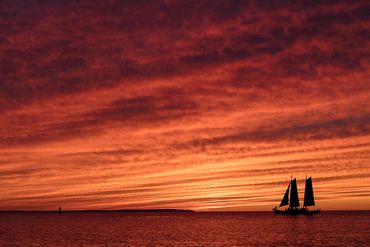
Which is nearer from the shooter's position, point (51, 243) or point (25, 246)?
point (25, 246)

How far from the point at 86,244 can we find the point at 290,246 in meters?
37.1

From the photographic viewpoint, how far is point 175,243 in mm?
93875

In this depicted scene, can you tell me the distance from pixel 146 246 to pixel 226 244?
47.7 feet

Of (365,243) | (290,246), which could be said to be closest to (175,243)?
(290,246)

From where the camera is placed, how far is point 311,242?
96688 millimetres

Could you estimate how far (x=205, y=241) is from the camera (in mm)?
97125

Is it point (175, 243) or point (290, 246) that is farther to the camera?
point (175, 243)

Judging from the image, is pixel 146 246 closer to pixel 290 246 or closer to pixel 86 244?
pixel 86 244

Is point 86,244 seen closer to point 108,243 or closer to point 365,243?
point 108,243

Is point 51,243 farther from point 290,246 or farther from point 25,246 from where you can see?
point 290,246

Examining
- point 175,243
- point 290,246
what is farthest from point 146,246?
point 290,246

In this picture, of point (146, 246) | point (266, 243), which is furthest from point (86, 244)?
point (266, 243)

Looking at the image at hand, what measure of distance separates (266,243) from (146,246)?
22668mm

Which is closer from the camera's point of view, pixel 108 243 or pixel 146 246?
pixel 146 246
